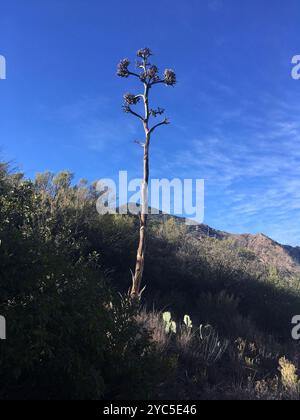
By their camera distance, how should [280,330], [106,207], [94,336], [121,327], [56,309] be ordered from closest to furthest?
[56,309] < [94,336] < [121,327] < [280,330] < [106,207]

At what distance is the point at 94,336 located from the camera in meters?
5.91

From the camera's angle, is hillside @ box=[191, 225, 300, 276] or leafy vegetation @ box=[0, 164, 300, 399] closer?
leafy vegetation @ box=[0, 164, 300, 399]

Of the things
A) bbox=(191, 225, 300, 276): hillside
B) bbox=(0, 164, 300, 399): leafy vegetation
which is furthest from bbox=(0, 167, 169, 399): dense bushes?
bbox=(191, 225, 300, 276): hillside

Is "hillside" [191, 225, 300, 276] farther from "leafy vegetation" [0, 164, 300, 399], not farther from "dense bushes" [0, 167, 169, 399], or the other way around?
"dense bushes" [0, 167, 169, 399]

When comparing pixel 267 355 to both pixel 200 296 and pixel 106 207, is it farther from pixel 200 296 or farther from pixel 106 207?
pixel 106 207

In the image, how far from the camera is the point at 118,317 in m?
6.72

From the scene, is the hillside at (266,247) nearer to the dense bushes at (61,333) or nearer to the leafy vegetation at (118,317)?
the leafy vegetation at (118,317)

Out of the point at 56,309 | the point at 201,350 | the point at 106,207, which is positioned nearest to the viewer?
the point at 56,309

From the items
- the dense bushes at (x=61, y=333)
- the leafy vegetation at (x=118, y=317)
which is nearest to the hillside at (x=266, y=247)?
the leafy vegetation at (x=118, y=317)

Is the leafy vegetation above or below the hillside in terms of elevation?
below

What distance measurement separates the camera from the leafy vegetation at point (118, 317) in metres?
5.53

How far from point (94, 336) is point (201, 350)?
15.8 feet

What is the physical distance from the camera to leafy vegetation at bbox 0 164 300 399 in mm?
5527
